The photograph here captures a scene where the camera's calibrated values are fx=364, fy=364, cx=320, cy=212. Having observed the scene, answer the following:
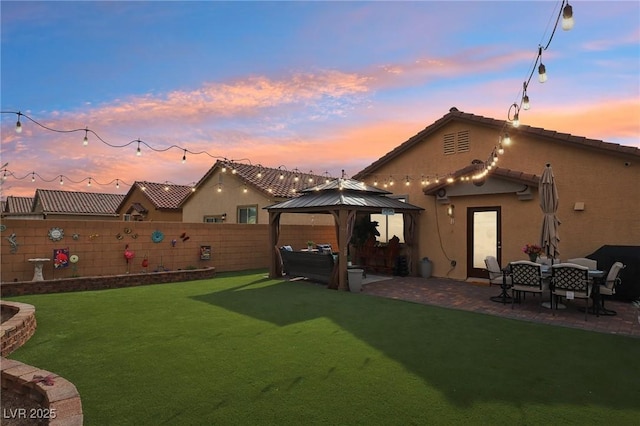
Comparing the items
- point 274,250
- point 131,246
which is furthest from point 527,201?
point 131,246

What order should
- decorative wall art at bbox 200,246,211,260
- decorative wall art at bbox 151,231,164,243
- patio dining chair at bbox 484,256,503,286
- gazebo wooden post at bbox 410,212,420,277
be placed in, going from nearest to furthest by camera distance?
patio dining chair at bbox 484,256,503,286, decorative wall art at bbox 151,231,164,243, gazebo wooden post at bbox 410,212,420,277, decorative wall art at bbox 200,246,211,260

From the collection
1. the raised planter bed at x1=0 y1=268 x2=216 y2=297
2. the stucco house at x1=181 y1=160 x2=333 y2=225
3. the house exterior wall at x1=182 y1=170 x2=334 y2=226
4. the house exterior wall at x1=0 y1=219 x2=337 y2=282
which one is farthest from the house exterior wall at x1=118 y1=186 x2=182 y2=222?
the raised planter bed at x1=0 y1=268 x2=216 y2=297

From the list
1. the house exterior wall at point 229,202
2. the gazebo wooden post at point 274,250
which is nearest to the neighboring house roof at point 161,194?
the house exterior wall at point 229,202

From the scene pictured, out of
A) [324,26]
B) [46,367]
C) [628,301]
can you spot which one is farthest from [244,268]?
[628,301]

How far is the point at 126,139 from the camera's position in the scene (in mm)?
11047

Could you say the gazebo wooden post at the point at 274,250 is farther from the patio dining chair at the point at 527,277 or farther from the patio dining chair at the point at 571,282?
the patio dining chair at the point at 571,282

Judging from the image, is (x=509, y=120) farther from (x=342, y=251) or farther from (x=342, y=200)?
(x=342, y=251)

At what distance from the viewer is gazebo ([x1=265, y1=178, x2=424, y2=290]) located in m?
9.85

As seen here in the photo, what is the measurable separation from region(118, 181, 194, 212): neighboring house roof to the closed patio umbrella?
18843mm

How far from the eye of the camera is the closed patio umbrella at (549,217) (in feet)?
24.9

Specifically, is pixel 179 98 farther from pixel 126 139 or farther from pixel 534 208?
pixel 534 208

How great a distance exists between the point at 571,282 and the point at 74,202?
35.8m

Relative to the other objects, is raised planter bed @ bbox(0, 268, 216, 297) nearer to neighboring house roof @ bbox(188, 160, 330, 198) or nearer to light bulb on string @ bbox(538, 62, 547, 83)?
neighboring house roof @ bbox(188, 160, 330, 198)

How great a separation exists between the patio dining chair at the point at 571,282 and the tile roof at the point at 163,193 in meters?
19.5
